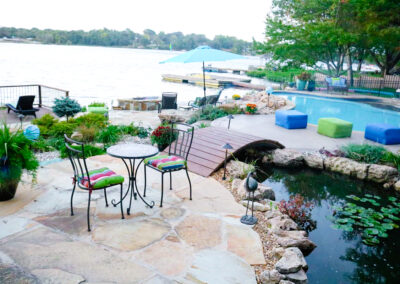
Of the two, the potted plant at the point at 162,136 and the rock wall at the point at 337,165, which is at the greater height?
the potted plant at the point at 162,136

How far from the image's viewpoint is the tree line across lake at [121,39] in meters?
72.7

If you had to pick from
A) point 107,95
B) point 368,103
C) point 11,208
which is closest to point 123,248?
point 11,208

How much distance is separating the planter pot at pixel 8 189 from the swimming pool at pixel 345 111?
1033 cm

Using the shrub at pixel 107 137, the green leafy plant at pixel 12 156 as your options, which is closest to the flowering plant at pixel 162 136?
the shrub at pixel 107 137

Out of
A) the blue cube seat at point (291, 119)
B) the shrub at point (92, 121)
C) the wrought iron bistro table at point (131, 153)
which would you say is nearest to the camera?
the wrought iron bistro table at point (131, 153)

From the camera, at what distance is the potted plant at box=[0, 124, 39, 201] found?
12.7 feet

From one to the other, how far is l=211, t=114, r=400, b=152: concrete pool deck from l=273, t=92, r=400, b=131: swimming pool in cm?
270

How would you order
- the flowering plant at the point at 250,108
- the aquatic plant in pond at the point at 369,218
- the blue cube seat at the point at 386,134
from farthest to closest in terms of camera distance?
the flowering plant at the point at 250,108 < the blue cube seat at the point at 386,134 < the aquatic plant in pond at the point at 369,218

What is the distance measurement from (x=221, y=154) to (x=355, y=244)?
2652 mm

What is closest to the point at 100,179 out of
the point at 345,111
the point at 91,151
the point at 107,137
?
the point at 91,151

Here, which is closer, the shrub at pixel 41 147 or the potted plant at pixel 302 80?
the shrub at pixel 41 147

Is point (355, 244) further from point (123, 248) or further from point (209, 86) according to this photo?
point (209, 86)

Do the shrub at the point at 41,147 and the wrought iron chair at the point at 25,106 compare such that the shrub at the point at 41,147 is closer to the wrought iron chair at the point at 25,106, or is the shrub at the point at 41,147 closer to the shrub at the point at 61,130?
the shrub at the point at 61,130

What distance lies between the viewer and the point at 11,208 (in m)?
3.92
